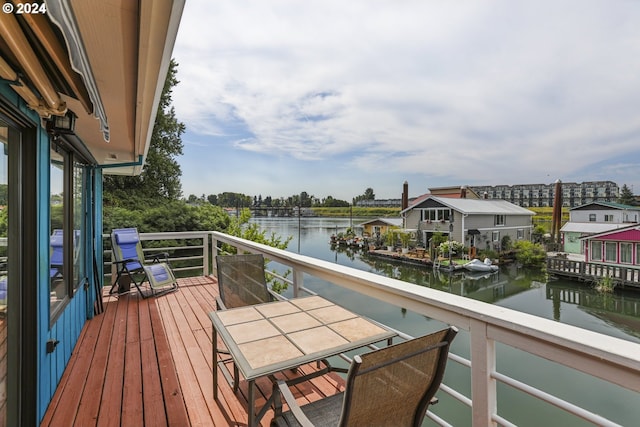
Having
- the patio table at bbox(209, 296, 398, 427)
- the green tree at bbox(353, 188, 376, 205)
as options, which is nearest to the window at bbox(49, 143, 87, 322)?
the patio table at bbox(209, 296, 398, 427)

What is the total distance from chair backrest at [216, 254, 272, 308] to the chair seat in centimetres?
136

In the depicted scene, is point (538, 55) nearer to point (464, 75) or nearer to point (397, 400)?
point (464, 75)

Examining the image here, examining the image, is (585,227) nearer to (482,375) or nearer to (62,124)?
(482,375)

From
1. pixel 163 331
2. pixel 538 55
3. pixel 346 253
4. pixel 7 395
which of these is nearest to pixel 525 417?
pixel 163 331

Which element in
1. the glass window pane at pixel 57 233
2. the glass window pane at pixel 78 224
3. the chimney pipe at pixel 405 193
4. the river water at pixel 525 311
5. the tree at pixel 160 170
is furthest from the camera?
the chimney pipe at pixel 405 193

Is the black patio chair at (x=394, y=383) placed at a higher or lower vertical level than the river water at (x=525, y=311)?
higher

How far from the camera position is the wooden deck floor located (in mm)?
1957

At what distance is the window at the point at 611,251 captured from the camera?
1720cm

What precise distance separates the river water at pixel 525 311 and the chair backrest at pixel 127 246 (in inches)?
188

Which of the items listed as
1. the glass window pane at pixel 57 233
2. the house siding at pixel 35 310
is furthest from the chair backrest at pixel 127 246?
the house siding at pixel 35 310

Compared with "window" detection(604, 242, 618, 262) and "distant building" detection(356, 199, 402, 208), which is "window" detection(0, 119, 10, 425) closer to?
"window" detection(604, 242, 618, 262)

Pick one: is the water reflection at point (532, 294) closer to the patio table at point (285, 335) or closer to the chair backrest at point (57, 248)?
the chair backrest at point (57, 248)

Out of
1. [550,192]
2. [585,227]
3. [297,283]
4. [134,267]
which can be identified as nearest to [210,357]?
[297,283]

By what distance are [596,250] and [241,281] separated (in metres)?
22.8
